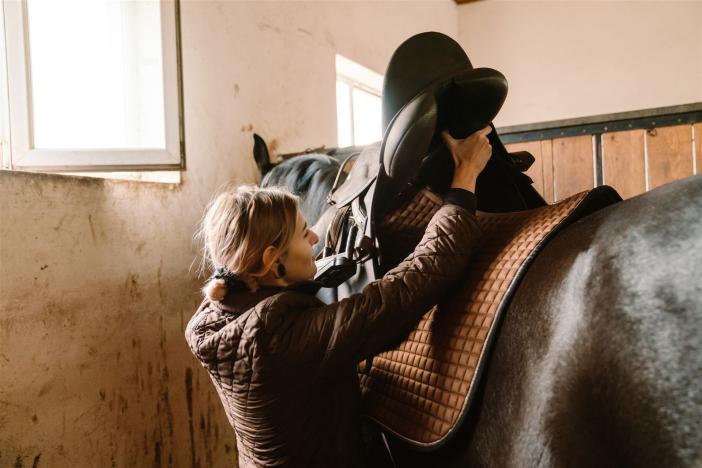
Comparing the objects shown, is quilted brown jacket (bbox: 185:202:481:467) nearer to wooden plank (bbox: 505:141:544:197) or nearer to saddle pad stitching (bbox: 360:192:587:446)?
saddle pad stitching (bbox: 360:192:587:446)

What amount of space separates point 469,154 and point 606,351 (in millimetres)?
430

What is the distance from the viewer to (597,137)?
1.49m

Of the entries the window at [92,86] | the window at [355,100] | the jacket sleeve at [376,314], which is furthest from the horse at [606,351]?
the window at [355,100]

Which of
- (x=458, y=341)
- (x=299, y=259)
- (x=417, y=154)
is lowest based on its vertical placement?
(x=458, y=341)

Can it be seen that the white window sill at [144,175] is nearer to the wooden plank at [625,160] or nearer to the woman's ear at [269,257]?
the woman's ear at [269,257]

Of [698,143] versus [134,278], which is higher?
[698,143]

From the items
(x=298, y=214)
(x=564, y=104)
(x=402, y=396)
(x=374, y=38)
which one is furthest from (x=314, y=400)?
(x=564, y=104)

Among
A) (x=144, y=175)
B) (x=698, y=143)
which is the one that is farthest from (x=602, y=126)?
(x=144, y=175)

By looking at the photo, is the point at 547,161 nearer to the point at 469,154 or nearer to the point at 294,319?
the point at 469,154

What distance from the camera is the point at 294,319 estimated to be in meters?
0.68

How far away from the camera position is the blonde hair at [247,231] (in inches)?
29.0

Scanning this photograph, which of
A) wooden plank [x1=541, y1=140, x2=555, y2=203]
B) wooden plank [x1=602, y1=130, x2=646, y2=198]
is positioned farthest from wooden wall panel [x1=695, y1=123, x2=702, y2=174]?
wooden plank [x1=541, y1=140, x2=555, y2=203]

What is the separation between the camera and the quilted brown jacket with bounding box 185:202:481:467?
0.66 m

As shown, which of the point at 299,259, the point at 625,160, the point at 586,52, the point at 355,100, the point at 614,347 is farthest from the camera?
the point at 586,52
